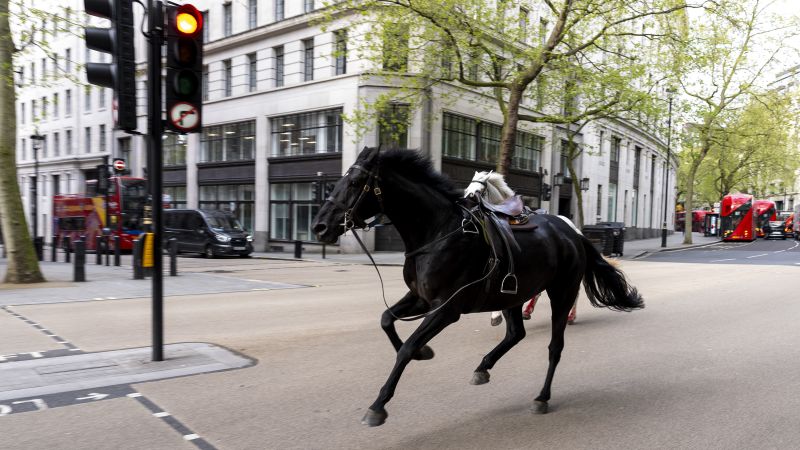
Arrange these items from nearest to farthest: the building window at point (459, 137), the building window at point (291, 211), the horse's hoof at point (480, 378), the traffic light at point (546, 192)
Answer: the horse's hoof at point (480, 378)
the traffic light at point (546, 192)
the building window at point (459, 137)
the building window at point (291, 211)

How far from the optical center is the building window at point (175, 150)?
118ft

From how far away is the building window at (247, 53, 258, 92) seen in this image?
31688 millimetres

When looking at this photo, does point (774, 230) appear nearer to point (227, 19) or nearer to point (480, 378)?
point (227, 19)

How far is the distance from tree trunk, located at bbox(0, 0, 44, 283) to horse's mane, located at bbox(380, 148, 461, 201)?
11086mm

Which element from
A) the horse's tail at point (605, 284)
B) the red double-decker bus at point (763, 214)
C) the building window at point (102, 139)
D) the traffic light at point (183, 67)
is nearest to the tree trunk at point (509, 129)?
the horse's tail at point (605, 284)

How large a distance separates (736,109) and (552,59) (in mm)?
24838

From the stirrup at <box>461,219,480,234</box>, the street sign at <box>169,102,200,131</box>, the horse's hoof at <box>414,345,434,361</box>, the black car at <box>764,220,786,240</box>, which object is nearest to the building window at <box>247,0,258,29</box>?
the street sign at <box>169,102,200,131</box>

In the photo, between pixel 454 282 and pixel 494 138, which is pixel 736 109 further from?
pixel 454 282

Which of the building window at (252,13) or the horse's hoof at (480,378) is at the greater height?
the building window at (252,13)

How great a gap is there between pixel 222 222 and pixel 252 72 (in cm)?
1088

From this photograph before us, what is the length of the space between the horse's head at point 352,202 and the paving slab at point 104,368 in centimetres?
260

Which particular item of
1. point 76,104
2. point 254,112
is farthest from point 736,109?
point 76,104

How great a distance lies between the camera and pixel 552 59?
1955 centimetres

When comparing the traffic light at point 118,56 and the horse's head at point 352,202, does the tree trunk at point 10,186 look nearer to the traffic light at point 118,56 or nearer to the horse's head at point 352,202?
the traffic light at point 118,56
